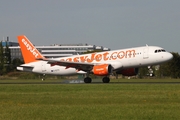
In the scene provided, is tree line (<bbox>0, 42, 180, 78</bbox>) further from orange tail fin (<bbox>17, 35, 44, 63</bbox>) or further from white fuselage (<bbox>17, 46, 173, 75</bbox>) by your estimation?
white fuselage (<bbox>17, 46, 173, 75</bbox>)

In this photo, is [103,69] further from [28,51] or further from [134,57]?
[28,51]

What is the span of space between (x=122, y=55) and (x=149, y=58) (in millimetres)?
3154

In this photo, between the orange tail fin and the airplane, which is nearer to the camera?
the airplane

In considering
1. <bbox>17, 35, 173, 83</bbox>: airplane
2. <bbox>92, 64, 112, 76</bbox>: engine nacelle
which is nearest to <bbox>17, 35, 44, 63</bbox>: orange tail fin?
<bbox>17, 35, 173, 83</bbox>: airplane

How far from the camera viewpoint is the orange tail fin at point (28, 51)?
64.8m

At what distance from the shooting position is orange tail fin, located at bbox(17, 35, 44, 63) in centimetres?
6481

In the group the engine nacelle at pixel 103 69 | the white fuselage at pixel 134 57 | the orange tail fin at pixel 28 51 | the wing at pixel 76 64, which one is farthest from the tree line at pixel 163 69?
the engine nacelle at pixel 103 69

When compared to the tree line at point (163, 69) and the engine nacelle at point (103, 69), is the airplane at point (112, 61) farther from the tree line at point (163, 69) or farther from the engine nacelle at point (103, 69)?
the tree line at point (163, 69)

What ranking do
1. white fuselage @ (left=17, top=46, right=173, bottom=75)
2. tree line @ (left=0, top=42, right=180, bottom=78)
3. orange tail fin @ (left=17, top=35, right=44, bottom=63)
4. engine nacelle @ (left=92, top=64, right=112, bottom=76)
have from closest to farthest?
white fuselage @ (left=17, top=46, right=173, bottom=75)
engine nacelle @ (left=92, top=64, right=112, bottom=76)
orange tail fin @ (left=17, top=35, right=44, bottom=63)
tree line @ (left=0, top=42, right=180, bottom=78)

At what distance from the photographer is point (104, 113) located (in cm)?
1833

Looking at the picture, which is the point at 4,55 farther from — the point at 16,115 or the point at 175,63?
the point at 16,115

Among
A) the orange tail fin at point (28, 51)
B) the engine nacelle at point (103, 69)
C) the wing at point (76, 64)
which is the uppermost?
the orange tail fin at point (28, 51)

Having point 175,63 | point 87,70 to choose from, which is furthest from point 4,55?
point 87,70

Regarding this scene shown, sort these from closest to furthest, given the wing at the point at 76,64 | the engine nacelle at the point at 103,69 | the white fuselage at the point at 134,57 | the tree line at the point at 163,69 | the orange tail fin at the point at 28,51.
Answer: the white fuselage at the point at 134,57
the engine nacelle at the point at 103,69
the wing at the point at 76,64
the orange tail fin at the point at 28,51
the tree line at the point at 163,69
